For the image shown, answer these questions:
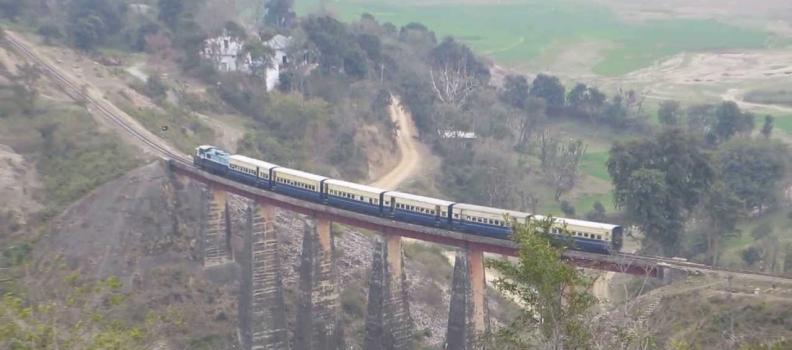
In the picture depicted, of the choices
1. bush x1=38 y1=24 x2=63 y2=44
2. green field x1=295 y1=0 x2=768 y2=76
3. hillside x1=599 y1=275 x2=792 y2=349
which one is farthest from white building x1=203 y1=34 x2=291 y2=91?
hillside x1=599 y1=275 x2=792 y2=349

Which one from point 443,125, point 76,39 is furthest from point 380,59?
point 76,39

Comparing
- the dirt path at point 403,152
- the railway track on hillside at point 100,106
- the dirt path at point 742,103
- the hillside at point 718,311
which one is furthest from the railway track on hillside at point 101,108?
the dirt path at point 742,103

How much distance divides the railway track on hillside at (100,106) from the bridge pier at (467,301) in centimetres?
1888

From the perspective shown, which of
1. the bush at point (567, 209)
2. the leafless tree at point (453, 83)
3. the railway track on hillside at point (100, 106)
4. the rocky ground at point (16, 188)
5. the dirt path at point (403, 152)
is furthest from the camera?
the leafless tree at point (453, 83)

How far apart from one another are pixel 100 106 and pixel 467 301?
33.5 m

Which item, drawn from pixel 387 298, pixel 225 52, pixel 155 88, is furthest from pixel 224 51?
pixel 387 298

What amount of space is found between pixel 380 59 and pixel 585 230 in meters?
52.0

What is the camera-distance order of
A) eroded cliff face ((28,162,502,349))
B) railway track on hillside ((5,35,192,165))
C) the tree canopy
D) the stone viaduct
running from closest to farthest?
the stone viaduct → eroded cliff face ((28,162,502,349)) → the tree canopy → railway track on hillside ((5,35,192,165))

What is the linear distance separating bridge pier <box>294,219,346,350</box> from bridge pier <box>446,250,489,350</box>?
249 inches

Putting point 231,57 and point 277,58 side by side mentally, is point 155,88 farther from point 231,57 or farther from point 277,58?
point 277,58

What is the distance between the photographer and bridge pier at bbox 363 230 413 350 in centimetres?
3234

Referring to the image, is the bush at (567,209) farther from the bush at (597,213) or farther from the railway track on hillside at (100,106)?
the railway track on hillside at (100,106)

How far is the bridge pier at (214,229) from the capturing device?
130ft

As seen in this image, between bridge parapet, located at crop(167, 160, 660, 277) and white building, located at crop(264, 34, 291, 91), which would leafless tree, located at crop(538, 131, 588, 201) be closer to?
white building, located at crop(264, 34, 291, 91)
